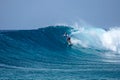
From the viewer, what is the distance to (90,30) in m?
47.3

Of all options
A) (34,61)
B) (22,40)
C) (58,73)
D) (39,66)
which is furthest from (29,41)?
(58,73)

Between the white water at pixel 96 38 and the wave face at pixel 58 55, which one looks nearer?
the wave face at pixel 58 55

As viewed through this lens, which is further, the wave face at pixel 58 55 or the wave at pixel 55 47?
the wave at pixel 55 47

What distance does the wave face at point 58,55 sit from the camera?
22375 mm

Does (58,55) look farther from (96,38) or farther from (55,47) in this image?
(96,38)

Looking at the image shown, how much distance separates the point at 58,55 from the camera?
1249 inches

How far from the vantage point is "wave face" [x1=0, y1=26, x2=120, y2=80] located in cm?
2238

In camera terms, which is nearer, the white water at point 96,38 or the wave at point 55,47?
the wave at point 55,47

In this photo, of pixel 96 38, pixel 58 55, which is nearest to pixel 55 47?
pixel 58 55

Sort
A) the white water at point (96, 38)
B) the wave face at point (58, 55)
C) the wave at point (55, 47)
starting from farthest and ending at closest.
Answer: the white water at point (96, 38) → the wave at point (55, 47) → the wave face at point (58, 55)

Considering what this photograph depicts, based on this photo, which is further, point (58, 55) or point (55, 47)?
point (55, 47)

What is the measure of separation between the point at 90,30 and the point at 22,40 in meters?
14.2

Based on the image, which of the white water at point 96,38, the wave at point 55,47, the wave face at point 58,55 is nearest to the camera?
the wave face at point 58,55

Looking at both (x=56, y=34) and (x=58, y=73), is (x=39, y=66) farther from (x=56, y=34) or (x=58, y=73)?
(x=56, y=34)
